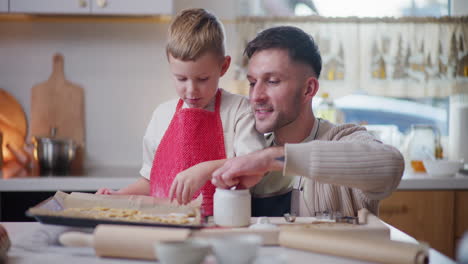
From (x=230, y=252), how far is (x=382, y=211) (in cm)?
183

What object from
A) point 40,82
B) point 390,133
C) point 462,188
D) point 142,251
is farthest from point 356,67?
point 142,251

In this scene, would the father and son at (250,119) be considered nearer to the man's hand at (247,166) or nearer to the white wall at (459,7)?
the man's hand at (247,166)

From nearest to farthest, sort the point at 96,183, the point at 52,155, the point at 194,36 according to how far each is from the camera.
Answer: the point at 194,36 → the point at 96,183 → the point at 52,155

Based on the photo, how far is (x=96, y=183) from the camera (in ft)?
8.09

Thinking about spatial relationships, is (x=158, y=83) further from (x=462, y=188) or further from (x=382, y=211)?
(x=462, y=188)

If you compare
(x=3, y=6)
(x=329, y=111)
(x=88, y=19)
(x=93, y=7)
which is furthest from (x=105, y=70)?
(x=329, y=111)

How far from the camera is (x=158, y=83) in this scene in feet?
10.1

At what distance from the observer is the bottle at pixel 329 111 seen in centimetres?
297

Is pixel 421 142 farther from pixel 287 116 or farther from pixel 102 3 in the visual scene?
pixel 102 3

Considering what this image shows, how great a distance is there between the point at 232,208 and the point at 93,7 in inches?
73.2

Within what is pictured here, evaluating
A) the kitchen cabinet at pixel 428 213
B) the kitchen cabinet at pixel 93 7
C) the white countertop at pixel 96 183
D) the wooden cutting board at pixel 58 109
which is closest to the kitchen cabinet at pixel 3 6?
the kitchen cabinet at pixel 93 7

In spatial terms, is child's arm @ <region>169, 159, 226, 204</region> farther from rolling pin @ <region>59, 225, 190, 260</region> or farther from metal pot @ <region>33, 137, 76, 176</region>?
metal pot @ <region>33, 137, 76, 176</region>

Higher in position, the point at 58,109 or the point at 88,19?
the point at 88,19

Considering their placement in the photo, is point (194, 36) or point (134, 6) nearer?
point (194, 36)
